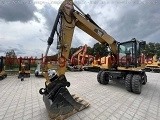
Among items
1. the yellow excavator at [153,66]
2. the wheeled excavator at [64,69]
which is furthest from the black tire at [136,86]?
the yellow excavator at [153,66]

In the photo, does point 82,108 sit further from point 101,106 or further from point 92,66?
point 92,66

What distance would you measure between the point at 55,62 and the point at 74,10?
1.71 meters

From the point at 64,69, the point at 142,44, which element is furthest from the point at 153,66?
the point at 64,69

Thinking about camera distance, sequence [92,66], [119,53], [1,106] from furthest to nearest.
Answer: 1. [92,66]
2. [119,53]
3. [1,106]

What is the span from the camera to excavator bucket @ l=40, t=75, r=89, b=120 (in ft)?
9.16

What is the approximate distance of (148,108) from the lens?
144 inches

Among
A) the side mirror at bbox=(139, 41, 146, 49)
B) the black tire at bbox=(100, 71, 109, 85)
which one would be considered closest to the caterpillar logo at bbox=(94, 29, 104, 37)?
the side mirror at bbox=(139, 41, 146, 49)

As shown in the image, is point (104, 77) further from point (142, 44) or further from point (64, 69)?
point (64, 69)

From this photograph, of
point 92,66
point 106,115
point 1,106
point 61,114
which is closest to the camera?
point 61,114

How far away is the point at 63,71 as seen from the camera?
338cm

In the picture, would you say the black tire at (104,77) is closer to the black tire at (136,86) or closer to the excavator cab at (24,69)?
the black tire at (136,86)

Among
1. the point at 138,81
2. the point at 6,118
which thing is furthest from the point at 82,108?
the point at 138,81

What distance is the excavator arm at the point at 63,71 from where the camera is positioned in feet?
9.58

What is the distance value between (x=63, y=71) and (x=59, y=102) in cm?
84
